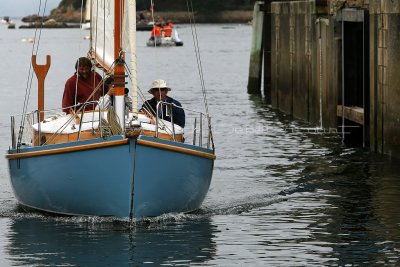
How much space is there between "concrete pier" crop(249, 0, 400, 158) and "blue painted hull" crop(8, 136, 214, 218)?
8.20m

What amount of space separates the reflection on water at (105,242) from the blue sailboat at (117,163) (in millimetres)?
248

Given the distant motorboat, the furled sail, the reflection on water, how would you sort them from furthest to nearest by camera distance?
the distant motorboat → the furled sail → the reflection on water

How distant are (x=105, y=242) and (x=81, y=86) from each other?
13.4 ft

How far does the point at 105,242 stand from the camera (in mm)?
18797

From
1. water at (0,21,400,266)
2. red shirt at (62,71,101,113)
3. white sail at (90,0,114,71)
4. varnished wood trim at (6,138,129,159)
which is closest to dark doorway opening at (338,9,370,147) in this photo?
water at (0,21,400,266)

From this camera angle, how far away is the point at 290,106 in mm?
42688

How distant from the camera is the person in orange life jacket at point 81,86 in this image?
21.9 meters

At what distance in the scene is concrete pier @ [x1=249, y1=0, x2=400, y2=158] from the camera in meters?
27.6

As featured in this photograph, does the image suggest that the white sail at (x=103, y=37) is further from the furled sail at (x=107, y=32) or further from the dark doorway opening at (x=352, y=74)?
the dark doorway opening at (x=352, y=74)

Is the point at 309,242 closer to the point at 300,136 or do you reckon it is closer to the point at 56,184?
the point at 56,184

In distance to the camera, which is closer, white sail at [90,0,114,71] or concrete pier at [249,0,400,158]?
white sail at [90,0,114,71]

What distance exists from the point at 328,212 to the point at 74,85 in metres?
4.72

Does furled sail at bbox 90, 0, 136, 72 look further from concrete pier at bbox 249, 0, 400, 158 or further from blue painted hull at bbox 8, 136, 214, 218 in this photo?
concrete pier at bbox 249, 0, 400, 158

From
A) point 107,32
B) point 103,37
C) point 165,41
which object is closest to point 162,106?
point 107,32
